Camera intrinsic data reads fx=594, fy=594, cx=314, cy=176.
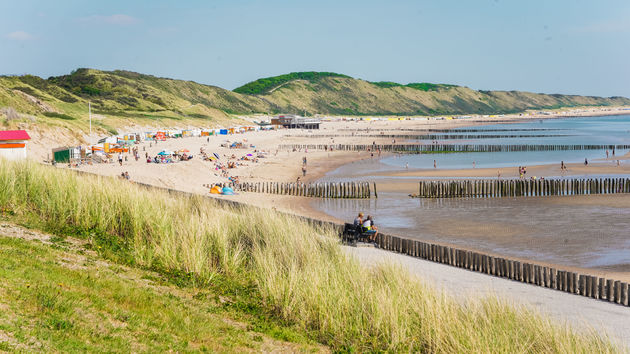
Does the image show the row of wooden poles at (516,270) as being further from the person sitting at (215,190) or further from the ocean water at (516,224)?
the person sitting at (215,190)

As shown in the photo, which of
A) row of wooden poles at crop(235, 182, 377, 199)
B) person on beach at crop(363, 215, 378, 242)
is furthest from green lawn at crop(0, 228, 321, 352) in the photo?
row of wooden poles at crop(235, 182, 377, 199)

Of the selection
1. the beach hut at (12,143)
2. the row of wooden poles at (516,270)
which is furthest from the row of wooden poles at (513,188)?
the beach hut at (12,143)

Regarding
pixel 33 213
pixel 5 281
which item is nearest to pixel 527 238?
pixel 33 213

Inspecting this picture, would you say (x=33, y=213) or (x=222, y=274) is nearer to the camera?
(x=222, y=274)

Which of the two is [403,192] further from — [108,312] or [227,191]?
[108,312]

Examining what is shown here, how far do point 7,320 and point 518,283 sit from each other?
14747 millimetres

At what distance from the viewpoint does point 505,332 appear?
11938 millimetres

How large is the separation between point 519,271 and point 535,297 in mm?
2136

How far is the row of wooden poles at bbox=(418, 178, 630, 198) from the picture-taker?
43125mm

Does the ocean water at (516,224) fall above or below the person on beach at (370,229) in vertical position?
below

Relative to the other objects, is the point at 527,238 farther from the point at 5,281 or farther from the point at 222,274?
the point at 5,281

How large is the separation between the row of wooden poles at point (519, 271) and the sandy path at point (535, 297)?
0.36 meters

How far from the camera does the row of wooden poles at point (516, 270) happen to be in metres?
17.3

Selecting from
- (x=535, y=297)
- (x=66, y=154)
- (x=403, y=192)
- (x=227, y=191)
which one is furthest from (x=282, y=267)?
(x=66, y=154)
